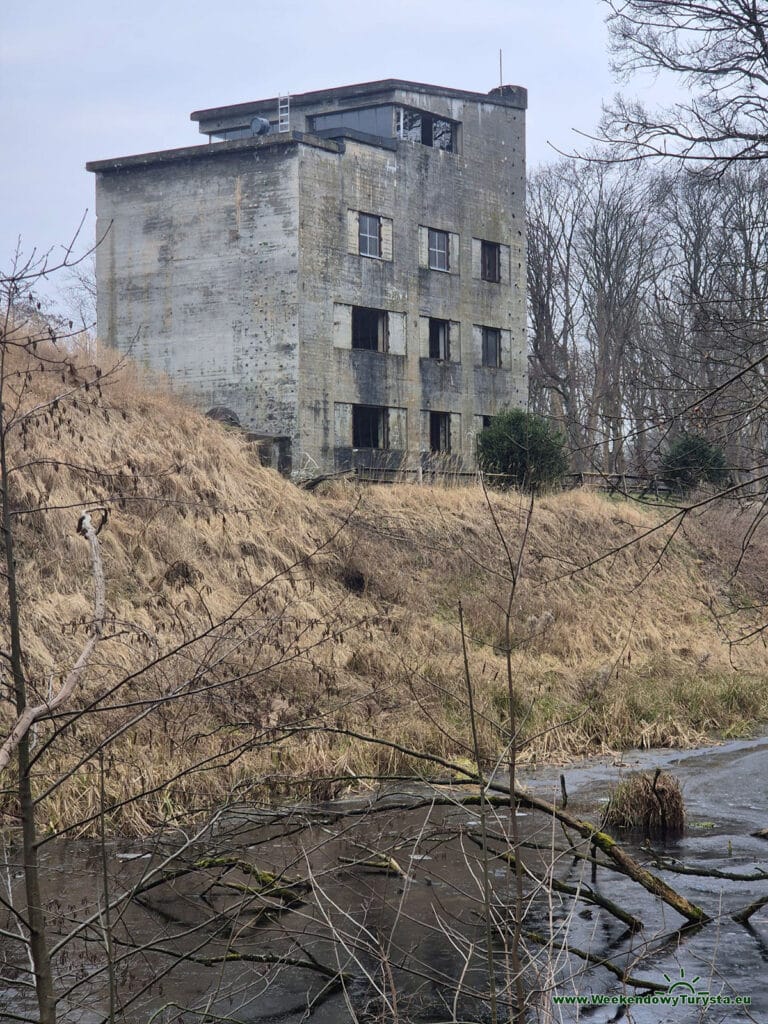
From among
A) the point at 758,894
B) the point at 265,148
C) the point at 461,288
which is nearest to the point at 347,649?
the point at 758,894

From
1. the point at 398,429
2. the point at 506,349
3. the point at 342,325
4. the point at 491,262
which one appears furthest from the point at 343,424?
the point at 491,262

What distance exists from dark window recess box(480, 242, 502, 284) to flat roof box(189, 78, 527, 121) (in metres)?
4.72

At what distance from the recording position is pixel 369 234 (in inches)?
1420

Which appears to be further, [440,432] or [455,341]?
[455,341]

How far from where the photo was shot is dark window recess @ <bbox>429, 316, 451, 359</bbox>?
38.4 meters

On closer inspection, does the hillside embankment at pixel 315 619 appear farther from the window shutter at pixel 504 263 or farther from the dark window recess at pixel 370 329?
the window shutter at pixel 504 263

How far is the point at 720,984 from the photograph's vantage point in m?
7.46

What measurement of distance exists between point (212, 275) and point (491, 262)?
10.8 meters

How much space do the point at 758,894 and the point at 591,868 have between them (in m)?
1.39

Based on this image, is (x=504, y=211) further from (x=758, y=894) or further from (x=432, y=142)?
(x=758, y=894)

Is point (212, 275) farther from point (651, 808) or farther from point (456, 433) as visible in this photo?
point (651, 808)

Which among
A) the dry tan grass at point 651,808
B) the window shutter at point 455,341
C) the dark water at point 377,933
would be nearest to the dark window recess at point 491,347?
the window shutter at point 455,341

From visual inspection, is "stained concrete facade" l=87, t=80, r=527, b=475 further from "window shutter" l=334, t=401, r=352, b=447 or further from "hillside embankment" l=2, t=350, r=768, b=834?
"hillside embankment" l=2, t=350, r=768, b=834

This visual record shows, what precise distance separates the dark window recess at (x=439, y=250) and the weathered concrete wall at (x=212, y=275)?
6.24m
